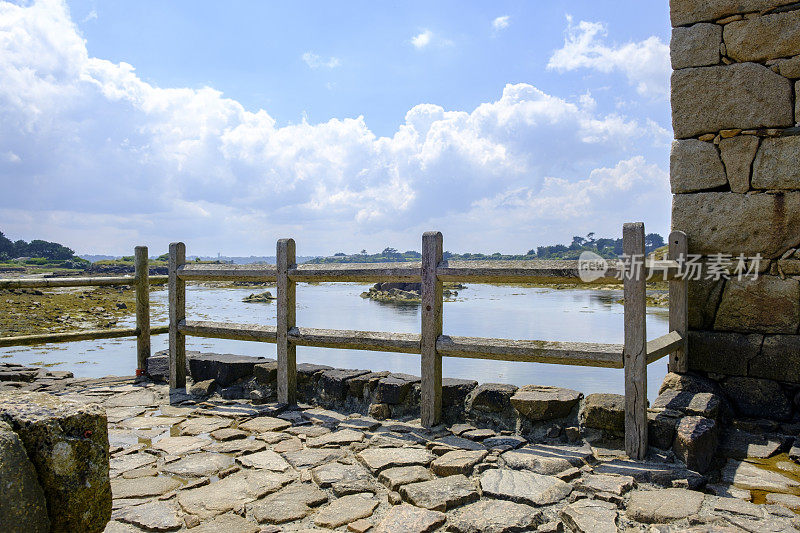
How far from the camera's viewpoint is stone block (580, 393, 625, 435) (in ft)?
13.4

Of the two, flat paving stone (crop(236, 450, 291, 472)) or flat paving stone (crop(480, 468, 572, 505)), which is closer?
flat paving stone (crop(480, 468, 572, 505))

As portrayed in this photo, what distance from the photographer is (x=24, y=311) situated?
14742 millimetres

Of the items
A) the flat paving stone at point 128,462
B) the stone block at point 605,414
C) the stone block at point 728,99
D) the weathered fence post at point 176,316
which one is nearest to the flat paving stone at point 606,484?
the stone block at point 605,414

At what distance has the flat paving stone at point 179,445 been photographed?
4113mm

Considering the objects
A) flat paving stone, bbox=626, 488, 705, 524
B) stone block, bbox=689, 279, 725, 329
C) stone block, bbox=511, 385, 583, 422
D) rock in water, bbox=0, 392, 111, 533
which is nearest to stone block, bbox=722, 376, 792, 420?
stone block, bbox=689, 279, 725, 329

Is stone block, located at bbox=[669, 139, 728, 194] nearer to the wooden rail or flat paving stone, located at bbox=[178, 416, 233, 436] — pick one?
the wooden rail

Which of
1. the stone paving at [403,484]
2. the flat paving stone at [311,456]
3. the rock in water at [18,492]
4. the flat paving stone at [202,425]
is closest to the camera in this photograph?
the rock in water at [18,492]

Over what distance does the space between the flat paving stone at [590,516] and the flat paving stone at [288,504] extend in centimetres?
138

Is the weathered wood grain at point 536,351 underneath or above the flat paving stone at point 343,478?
above

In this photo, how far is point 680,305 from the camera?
16.7 ft

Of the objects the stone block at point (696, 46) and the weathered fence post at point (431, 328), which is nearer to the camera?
the weathered fence post at point (431, 328)

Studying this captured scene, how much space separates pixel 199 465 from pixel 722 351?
4.56 meters

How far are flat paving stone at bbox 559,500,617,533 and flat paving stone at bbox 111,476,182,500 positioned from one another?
2368 mm

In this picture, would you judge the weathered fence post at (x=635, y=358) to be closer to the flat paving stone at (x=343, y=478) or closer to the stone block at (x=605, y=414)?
the stone block at (x=605, y=414)
